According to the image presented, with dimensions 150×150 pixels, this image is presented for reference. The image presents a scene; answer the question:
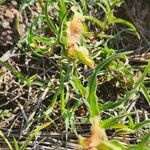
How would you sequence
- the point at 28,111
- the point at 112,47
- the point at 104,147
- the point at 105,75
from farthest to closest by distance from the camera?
the point at 112,47
the point at 105,75
the point at 28,111
the point at 104,147

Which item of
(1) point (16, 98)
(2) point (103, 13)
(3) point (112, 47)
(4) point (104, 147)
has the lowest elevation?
(4) point (104, 147)

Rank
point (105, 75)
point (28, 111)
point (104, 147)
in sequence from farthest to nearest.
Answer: point (105, 75), point (28, 111), point (104, 147)

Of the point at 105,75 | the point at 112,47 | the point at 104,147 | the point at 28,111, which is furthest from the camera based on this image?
the point at 112,47

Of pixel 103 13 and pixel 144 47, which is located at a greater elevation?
pixel 103 13

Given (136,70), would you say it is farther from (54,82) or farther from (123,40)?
(54,82)

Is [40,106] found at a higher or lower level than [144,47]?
lower

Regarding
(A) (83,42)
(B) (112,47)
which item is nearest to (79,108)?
(A) (83,42)

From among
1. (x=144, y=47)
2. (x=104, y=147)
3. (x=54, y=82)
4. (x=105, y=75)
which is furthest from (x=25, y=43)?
(x=104, y=147)

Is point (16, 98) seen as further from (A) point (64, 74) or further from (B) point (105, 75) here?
(B) point (105, 75)

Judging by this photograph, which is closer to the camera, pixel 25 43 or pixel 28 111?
pixel 28 111
